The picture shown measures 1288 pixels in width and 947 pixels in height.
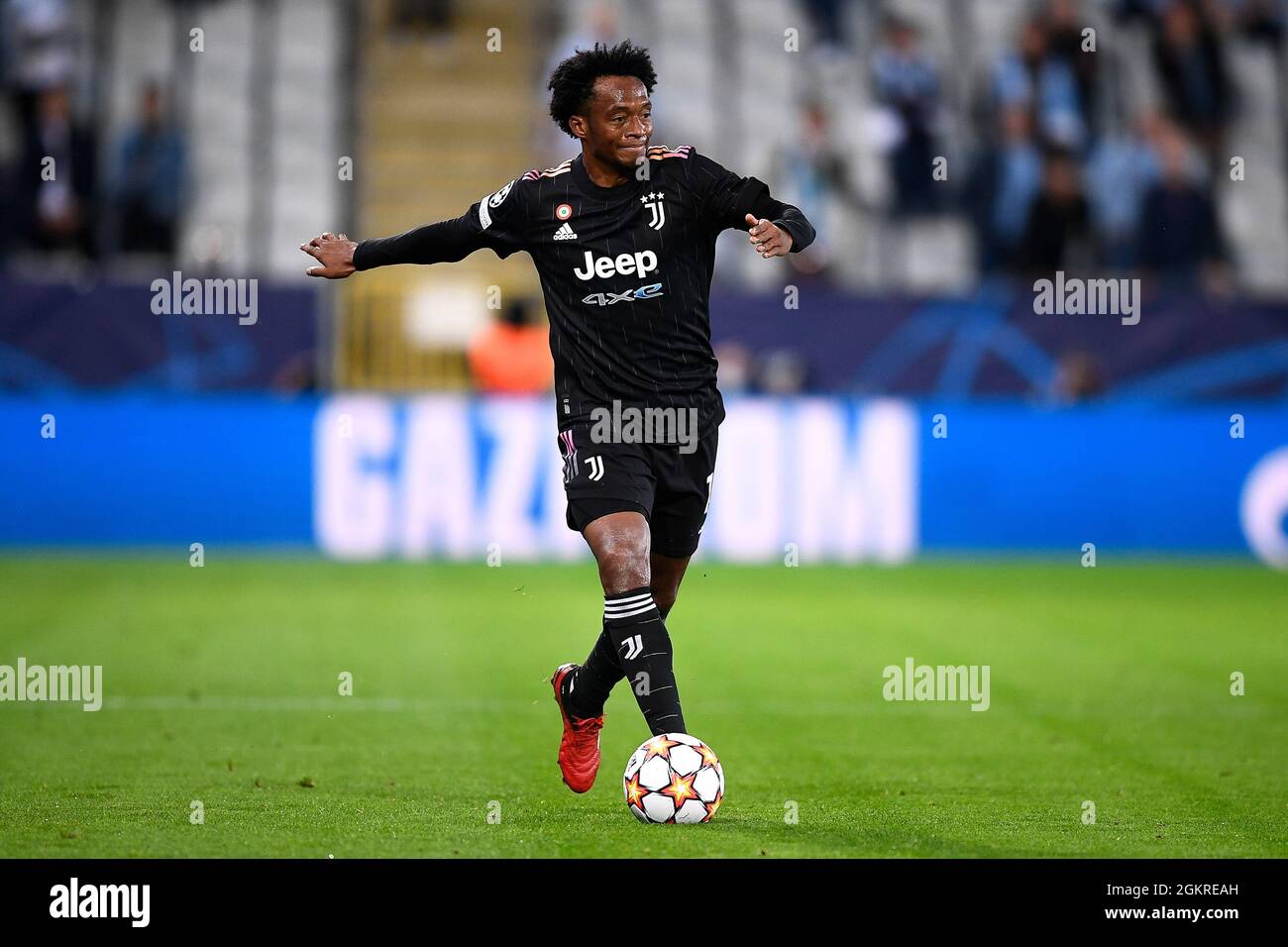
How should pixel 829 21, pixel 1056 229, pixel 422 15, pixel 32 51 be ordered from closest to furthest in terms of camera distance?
pixel 1056 229, pixel 32 51, pixel 829 21, pixel 422 15

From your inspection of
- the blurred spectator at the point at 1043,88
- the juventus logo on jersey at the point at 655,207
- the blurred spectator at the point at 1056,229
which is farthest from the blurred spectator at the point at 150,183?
the juventus logo on jersey at the point at 655,207

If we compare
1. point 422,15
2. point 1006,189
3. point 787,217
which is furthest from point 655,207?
point 422,15

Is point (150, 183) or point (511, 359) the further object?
point (150, 183)

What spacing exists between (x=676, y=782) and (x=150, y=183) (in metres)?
16.4

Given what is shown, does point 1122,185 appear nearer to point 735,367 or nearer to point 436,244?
point 735,367

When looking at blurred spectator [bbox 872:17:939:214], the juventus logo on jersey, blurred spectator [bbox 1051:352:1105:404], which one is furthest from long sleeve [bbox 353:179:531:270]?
blurred spectator [bbox 872:17:939:214]

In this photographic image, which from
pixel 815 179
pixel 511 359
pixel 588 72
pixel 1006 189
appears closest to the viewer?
pixel 588 72

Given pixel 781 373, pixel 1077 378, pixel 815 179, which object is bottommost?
pixel 1077 378

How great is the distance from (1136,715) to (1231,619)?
461 cm

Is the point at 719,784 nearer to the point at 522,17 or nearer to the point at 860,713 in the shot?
the point at 860,713

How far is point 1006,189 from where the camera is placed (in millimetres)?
21625

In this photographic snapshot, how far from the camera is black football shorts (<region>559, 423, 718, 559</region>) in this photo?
6.86m

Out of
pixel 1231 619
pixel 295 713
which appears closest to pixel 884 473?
pixel 1231 619
